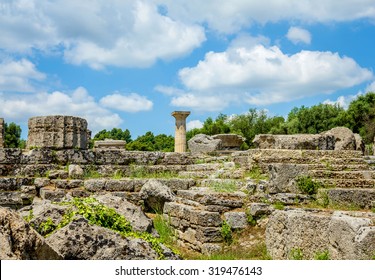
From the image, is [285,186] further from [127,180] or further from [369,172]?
[127,180]

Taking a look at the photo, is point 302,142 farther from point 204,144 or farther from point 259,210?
point 204,144

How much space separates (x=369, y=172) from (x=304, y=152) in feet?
4.78

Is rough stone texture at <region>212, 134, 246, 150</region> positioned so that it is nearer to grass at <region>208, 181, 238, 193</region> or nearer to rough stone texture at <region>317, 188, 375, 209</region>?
grass at <region>208, 181, 238, 193</region>

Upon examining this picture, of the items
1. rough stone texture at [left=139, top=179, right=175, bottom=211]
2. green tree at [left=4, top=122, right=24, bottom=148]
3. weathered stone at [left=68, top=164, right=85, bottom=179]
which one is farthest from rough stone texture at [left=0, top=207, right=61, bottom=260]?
green tree at [left=4, top=122, right=24, bottom=148]

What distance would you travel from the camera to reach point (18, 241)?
4012 mm

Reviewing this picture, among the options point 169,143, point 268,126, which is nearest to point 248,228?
point 169,143

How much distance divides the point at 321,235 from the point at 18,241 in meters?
3.36

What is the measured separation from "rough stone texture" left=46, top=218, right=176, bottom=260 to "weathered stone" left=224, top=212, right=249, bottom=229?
138 inches

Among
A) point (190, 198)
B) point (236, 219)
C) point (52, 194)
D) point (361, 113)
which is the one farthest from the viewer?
point (361, 113)

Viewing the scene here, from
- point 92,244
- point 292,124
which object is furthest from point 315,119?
point 92,244

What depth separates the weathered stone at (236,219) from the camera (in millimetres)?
8398

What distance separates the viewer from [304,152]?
11.0m

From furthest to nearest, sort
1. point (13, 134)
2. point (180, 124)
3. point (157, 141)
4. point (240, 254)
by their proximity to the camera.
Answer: point (157, 141)
point (13, 134)
point (180, 124)
point (240, 254)

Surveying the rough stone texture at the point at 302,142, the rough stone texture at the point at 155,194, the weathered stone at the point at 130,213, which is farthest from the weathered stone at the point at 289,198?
the rough stone texture at the point at 302,142
